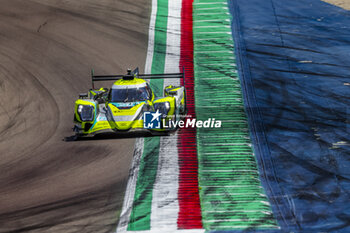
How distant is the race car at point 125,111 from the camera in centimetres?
1459

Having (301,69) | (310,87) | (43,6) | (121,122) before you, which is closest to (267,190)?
(121,122)

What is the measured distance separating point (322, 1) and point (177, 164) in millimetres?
16973

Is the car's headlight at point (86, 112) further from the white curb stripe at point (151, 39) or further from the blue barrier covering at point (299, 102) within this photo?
the white curb stripe at point (151, 39)

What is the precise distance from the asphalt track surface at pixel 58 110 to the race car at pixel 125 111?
549 millimetres

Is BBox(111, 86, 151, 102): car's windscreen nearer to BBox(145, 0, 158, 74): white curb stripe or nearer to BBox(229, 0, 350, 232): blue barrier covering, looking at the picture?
BBox(229, 0, 350, 232): blue barrier covering

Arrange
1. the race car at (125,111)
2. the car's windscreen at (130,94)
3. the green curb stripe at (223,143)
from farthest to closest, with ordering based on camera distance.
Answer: the car's windscreen at (130,94)
the race car at (125,111)
the green curb stripe at (223,143)

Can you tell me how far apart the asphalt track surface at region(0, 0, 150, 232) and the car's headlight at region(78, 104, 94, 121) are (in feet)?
2.50

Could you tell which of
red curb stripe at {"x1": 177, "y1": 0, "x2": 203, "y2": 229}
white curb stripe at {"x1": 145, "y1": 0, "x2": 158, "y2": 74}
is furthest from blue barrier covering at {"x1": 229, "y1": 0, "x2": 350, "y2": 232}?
white curb stripe at {"x1": 145, "y1": 0, "x2": 158, "y2": 74}

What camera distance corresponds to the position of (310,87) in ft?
61.0

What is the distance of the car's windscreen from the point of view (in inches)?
613

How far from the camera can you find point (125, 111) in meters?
14.8

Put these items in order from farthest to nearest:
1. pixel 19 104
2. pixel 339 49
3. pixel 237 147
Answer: pixel 339 49 < pixel 19 104 < pixel 237 147

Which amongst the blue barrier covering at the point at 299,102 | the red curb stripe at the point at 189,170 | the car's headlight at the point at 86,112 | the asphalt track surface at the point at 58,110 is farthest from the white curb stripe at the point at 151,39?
the car's headlight at the point at 86,112

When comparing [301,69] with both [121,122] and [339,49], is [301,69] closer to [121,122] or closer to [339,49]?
[339,49]
